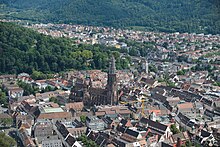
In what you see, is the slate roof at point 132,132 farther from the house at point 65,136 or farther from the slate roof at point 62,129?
the slate roof at point 62,129

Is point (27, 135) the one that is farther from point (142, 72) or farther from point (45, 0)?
point (45, 0)

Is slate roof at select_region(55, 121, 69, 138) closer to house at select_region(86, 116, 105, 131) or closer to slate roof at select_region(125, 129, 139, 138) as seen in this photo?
house at select_region(86, 116, 105, 131)

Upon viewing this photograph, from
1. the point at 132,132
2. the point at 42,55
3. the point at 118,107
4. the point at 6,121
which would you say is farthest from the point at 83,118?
the point at 42,55

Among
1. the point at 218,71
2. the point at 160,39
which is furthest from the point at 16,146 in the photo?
the point at 160,39

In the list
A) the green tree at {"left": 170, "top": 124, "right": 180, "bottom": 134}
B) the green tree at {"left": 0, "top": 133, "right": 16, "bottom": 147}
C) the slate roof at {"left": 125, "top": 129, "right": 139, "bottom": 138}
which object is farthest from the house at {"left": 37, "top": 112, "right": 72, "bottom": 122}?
the green tree at {"left": 170, "top": 124, "right": 180, "bottom": 134}

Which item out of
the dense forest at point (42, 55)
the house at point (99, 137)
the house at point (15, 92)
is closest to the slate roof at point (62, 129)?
the house at point (99, 137)

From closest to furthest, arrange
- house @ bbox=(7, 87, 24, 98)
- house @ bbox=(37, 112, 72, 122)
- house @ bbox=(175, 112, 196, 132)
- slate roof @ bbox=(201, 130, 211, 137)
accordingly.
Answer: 1. slate roof @ bbox=(201, 130, 211, 137)
2. house @ bbox=(175, 112, 196, 132)
3. house @ bbox=(37, 112, 72, 122)
4. house @ bbox=(7, 87, 24, 98)

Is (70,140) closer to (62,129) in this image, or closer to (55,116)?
(62,129)
